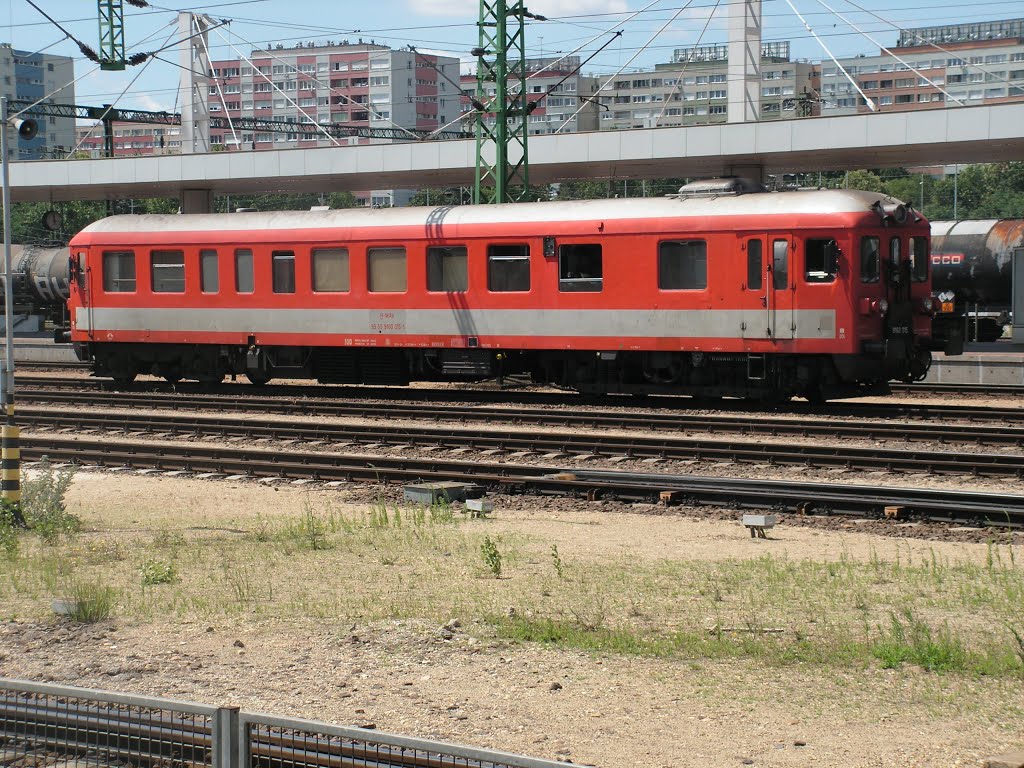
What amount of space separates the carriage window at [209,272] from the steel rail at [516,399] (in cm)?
217

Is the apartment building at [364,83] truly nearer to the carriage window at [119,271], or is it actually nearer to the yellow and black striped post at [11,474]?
the carriage window at [119,271]

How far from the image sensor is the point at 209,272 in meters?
24.9

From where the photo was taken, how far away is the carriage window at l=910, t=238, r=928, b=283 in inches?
822

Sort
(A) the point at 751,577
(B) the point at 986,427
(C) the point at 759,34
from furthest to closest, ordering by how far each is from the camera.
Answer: (C) the point at 759,34 < (B) the point at 986,427 < (A) the point at 751,577

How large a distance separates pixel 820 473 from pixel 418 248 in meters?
10.0

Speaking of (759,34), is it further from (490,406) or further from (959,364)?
(490,406)

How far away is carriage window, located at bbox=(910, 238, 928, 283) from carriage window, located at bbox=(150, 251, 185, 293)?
14.0m

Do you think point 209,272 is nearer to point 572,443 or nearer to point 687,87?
point 572,443

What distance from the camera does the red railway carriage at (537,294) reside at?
20.0 m

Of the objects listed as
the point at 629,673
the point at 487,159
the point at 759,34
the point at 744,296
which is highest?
the point at 759,34

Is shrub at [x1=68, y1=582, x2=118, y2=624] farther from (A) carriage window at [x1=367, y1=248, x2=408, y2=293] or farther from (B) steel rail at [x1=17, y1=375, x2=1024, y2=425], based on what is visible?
(A) carriage window at [x1=367, y1=248, x2=408, y2=293]

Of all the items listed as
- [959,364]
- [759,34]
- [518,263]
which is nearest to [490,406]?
[518,263]

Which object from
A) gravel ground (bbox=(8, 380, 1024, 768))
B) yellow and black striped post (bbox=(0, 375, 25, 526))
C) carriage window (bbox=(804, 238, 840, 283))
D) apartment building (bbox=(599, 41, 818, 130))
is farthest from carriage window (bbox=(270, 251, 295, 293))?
apartment building (bbox=(599, 41, 818, 130))

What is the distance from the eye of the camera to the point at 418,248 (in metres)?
22.8
